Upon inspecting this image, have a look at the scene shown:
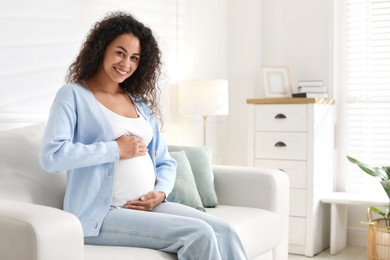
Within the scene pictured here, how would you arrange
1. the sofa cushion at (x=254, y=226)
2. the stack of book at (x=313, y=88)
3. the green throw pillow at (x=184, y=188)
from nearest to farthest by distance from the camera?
the sofa cushion at (x=254, y=226), the green throw pillow at (x=184, y=188), the stack of book at (x=313, y=88)

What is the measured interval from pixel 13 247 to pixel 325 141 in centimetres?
284

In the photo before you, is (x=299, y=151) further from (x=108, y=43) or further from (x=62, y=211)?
(x=62, y=211)

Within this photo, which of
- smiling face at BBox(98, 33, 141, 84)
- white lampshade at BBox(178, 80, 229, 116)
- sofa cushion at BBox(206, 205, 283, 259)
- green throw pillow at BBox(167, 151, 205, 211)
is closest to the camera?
smiling face at BBox(98, 33, 141, 84)

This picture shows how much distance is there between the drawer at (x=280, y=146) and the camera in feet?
13.1

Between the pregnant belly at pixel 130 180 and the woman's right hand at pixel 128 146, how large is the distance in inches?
1.4

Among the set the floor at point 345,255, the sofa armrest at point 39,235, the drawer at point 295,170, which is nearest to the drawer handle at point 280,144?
the drawer at point 295,170

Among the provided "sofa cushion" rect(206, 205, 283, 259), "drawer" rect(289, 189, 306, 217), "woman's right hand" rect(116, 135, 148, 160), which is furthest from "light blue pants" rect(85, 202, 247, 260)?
"drawer" rect(289, 189, 306, 217)

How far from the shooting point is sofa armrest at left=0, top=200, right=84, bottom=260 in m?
1.63

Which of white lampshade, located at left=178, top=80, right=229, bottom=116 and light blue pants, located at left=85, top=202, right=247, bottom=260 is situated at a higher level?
white lampshade, located at left=178, top=80, right=229, bottom=116

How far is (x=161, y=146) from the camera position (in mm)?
2602

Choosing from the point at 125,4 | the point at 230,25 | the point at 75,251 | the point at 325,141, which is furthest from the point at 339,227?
the point at 75,251

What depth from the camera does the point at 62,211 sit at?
1.79 m

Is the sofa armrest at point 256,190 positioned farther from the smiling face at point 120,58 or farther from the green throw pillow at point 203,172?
the smiling face at point 120,58

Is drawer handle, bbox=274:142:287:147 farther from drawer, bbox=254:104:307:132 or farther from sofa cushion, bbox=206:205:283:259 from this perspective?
sofa cushion, bbox=206:205:283:259
